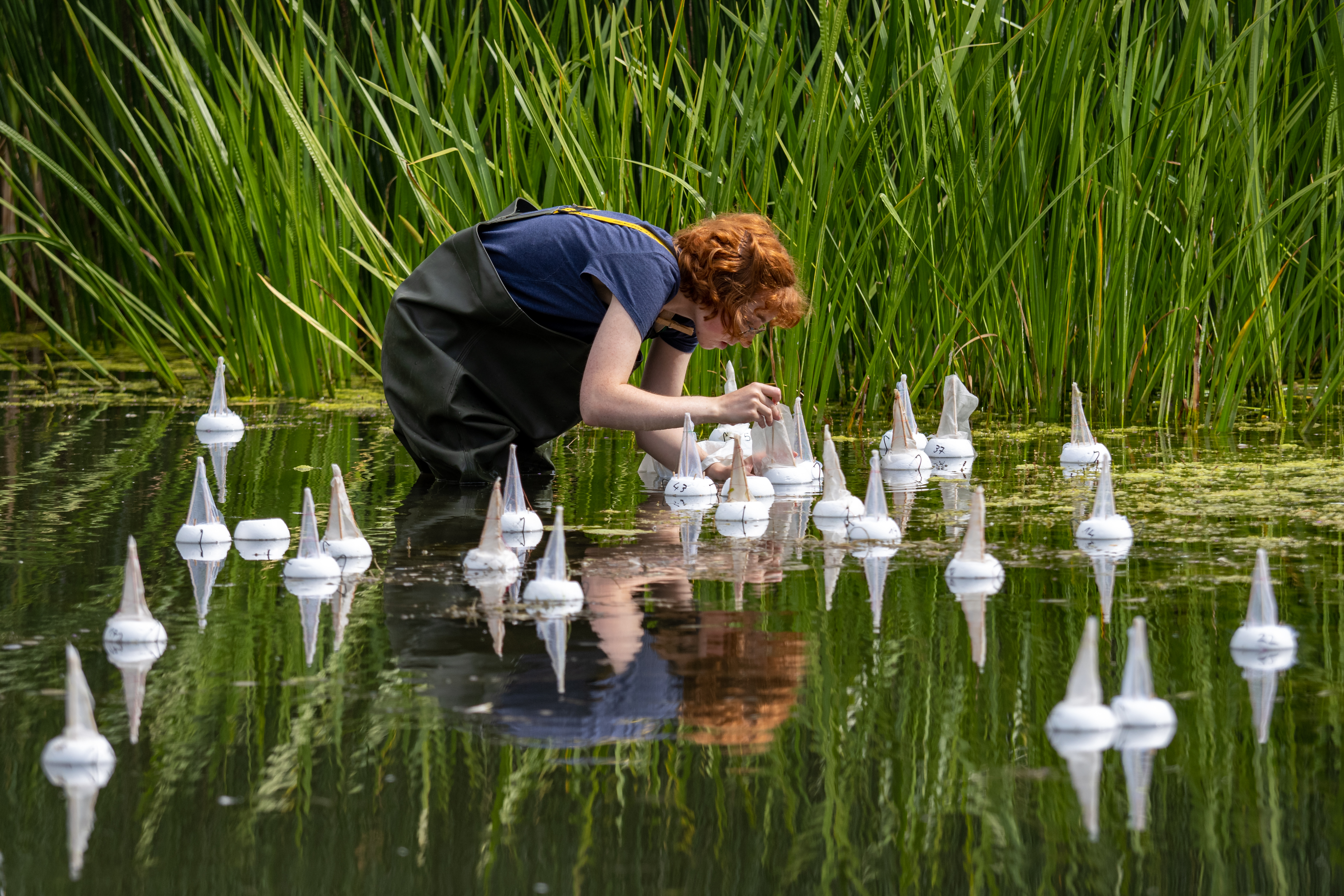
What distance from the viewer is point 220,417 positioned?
13.5 feet

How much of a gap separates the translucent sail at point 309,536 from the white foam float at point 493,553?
24 centimetres

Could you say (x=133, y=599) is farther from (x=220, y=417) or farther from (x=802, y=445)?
(x=220, y=417)

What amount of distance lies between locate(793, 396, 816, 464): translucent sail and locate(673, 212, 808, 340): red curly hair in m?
0.27

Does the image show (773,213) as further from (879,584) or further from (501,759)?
(501,759)

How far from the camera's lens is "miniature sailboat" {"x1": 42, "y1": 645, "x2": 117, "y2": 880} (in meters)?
1.45

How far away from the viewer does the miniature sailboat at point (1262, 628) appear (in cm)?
184

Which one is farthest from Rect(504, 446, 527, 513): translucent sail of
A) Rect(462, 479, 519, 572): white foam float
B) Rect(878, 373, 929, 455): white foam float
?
Rect(878, 373, 929, 455): white foam float

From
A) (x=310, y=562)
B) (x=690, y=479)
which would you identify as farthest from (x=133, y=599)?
(x=690, y=479)

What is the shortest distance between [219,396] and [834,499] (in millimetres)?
2066

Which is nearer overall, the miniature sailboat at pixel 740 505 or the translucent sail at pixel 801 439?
the miniature sailboat at pixel 740 505

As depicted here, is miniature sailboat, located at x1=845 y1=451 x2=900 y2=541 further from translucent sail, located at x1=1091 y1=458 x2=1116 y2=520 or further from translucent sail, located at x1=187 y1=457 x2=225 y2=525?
translucent sail, located at x1=187 y1=457 x2=225 y2=525

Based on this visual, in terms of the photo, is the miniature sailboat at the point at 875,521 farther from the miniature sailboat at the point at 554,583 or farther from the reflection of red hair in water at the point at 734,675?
the miniature sailboat at the point at 554,583

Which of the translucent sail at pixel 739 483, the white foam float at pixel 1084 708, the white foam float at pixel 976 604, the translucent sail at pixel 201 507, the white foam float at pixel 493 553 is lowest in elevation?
the white foam float at pixel 1084 708

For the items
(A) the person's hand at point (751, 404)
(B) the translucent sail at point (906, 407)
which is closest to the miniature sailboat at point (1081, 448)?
(B) the translucent sail at point (906, 407)
